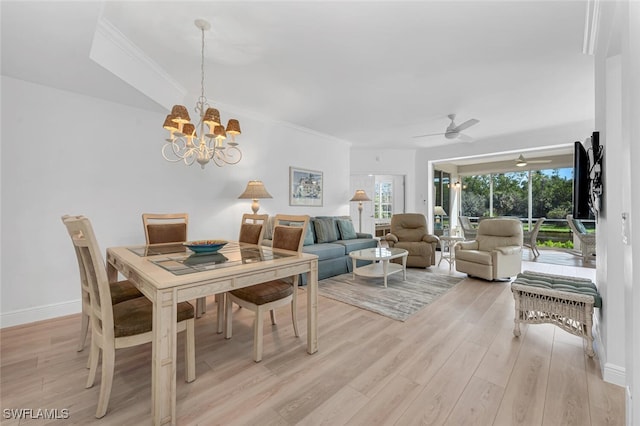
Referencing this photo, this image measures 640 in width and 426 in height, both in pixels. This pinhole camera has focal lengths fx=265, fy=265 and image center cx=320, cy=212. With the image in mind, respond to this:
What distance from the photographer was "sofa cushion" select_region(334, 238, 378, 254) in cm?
472

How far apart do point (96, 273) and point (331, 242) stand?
12.3 ft

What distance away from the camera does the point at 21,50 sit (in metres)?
2.15

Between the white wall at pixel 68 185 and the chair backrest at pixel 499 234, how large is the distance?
176 inches

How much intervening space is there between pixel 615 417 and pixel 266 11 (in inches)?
135

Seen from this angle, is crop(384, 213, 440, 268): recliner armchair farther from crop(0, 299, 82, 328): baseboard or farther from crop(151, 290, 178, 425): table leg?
crop(0, 299, 82, 328): baseboard

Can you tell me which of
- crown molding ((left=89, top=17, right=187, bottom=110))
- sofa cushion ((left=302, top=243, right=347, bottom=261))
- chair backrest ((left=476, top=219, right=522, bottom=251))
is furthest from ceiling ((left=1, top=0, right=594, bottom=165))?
sofa cushion ((left=302, top=243, right=347, bottom=261))

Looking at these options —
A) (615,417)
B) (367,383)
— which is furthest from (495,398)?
(367,383)

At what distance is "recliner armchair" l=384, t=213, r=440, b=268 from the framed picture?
1667 mm

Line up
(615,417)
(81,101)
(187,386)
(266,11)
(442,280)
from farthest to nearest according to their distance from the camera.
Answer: (442,280) < (81,101) < (266,11) < (187,386) < (615,417)

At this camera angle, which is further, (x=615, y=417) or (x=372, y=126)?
(x=372, y=126)

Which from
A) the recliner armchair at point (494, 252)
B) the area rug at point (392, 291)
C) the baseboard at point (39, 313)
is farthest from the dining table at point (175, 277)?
the recliner armchair at point (494, 252)

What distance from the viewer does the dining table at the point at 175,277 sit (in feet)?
4.47

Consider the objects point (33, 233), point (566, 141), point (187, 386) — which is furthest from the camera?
point (566, 141)

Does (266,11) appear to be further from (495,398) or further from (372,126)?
(372,126)
